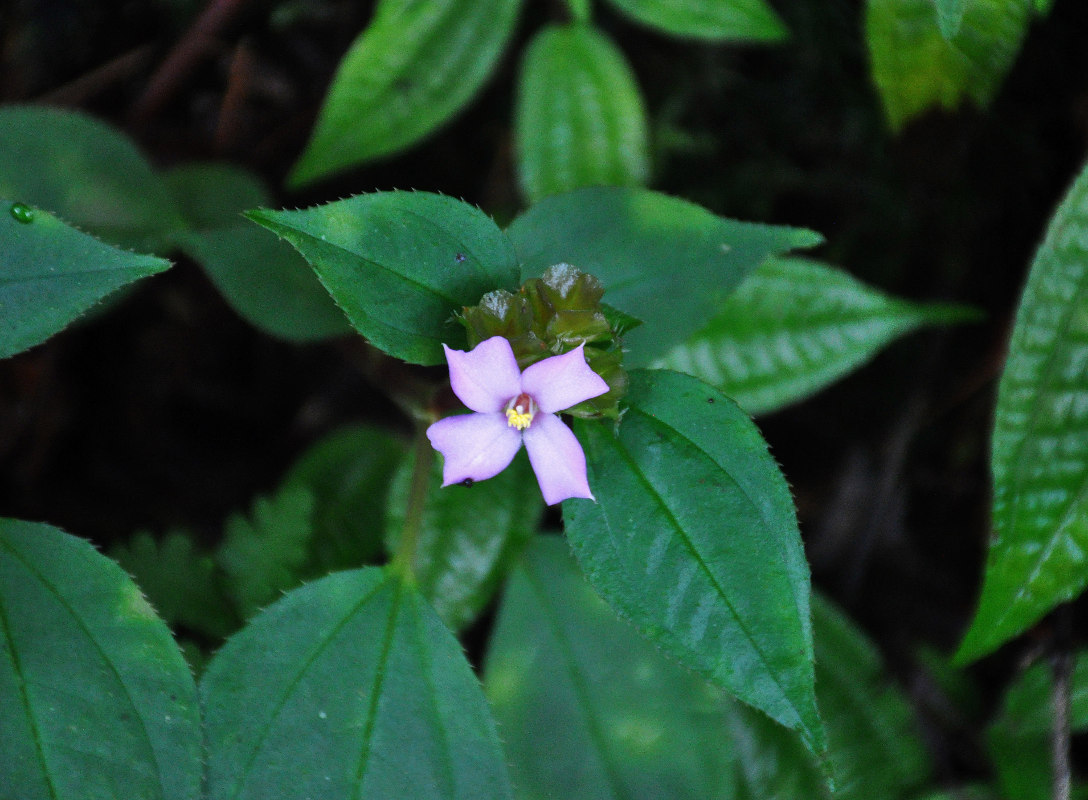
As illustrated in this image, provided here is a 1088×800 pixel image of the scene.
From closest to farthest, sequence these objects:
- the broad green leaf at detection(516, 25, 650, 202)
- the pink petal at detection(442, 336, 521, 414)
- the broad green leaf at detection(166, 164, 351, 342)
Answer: the pink petal at detection(442, 336, 521, 414)
the broad green leaf at detection(166, 164, 351, 342)
the broad green leaf at detection(516, 25, 650, 202)

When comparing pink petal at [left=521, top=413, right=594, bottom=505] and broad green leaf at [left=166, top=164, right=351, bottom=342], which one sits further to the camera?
broad green leaf at [left=166, top=164, right=351, bottom=342]

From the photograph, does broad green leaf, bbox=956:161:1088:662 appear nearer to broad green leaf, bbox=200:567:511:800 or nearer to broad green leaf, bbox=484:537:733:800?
broad green leaf, bbox=484:537:733:800

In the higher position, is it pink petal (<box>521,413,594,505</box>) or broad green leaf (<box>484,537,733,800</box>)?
pink petal (<box>521,413,594,505</box>)

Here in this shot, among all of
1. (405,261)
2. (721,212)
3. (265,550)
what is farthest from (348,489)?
(721,212)

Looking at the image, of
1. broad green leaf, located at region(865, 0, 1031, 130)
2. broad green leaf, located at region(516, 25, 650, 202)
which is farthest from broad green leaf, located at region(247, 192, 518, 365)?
broad green leaf, located at region(865, 0, 1031, 130)

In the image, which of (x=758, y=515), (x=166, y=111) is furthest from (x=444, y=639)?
(x=166, y=111)
